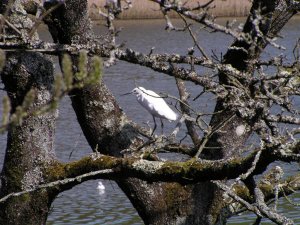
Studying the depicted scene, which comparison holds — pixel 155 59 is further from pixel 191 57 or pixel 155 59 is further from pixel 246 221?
pixel 246 221

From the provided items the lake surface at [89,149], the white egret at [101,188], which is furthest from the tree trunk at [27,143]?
the white egret at [101,188]

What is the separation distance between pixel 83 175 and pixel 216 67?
2.86 feet

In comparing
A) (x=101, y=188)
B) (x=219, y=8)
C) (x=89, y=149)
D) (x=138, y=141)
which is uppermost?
(x=138, y=141)

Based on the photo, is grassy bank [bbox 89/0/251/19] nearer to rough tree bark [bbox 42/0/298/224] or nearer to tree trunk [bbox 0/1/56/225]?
rough tree bark [bbox 42/0/298/224]

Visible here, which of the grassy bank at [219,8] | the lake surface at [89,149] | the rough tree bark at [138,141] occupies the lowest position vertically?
the grassy bank at [219,8]

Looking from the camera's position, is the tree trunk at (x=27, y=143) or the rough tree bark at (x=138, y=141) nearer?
the tree trunk at (x=27, y=143)

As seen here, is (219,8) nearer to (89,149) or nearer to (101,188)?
(89,149)

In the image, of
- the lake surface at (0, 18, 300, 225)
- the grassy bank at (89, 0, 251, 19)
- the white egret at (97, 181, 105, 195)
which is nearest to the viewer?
the lake surface at (0, 18, 300, 225)

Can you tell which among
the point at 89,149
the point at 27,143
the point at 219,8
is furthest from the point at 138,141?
the point at 219,8

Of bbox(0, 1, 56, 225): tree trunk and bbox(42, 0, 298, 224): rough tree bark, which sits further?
bbox(42, 0, 298, 224): rough tree bark

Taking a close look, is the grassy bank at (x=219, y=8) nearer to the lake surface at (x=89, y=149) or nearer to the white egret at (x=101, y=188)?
the lake surface at (x=89, y=149)

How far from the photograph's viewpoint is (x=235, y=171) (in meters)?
3.70

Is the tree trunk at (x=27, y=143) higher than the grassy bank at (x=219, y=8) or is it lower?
higher

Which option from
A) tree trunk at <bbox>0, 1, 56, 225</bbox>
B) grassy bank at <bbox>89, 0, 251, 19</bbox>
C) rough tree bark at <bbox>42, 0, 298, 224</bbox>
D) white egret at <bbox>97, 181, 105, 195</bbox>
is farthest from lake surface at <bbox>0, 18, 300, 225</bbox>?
grassy bank at <bbox>89, 0, 251, 19</bbox>
